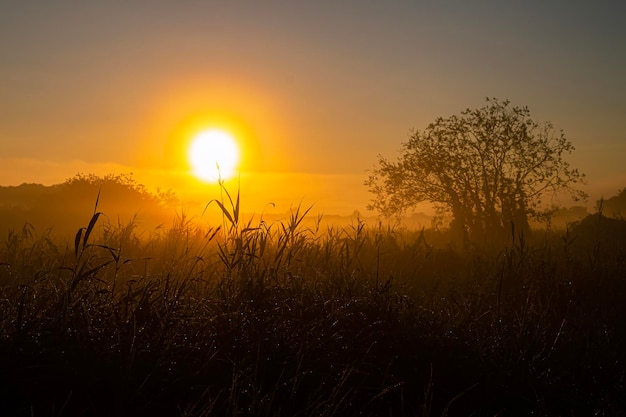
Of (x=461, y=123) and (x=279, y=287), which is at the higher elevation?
(x=461, y=123)

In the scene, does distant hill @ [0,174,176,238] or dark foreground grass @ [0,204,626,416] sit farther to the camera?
distant hill @ [0,174,176,238]

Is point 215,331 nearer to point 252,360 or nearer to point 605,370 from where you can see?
point 252,360

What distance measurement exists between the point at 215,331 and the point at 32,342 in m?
1.18

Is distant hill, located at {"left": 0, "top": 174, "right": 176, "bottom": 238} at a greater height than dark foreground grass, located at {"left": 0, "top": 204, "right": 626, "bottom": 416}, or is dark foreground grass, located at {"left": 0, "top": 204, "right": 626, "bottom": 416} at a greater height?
distant hill, located at {"left": 0, "top": 174, "right": 176, "bottom": 238}

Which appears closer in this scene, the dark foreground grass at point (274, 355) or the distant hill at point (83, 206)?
the dark foreground grass at point (274, 355)

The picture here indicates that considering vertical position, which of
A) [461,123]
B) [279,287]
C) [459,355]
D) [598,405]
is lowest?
[598,405]

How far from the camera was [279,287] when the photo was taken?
4.70 m

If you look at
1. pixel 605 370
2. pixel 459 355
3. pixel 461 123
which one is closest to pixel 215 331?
pixel 459 355

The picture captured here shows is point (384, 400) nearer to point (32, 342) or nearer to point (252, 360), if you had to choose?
point (252, 360)

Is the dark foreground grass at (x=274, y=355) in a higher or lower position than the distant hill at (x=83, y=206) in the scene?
lower

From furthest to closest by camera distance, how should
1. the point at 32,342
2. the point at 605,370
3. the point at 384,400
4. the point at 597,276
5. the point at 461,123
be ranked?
the point at 461,123 → the point at 597,276 → the point at 605,370 → the point at 384,400 → the point at 32,342

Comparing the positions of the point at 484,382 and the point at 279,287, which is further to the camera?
the point at 279,287

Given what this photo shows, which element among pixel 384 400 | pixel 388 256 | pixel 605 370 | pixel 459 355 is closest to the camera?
pixel 384 400

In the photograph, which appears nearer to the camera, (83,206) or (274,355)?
(274,355)
